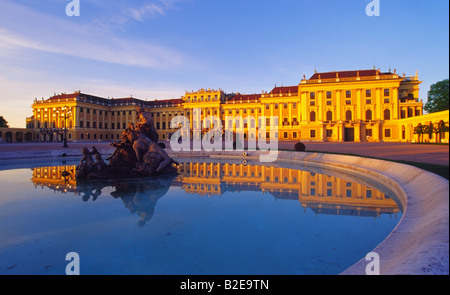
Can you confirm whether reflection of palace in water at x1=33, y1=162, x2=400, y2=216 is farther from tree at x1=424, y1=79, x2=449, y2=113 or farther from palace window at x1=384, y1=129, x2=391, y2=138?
tree at x1=424, y1=79, x2=449, y2=113

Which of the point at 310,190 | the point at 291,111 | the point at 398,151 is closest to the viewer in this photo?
Result: the point at 310,190

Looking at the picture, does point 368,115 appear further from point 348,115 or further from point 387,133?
point 387,133

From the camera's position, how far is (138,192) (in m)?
8.54

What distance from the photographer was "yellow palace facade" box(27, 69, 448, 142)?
46.6 m

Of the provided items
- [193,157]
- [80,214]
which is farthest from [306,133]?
[80,214]

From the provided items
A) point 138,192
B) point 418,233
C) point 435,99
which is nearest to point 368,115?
point 435,99

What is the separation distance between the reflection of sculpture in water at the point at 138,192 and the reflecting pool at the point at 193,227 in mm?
36

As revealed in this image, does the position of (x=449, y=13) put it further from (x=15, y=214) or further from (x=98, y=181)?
(x=98, y=181)

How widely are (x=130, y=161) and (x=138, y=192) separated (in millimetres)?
4465

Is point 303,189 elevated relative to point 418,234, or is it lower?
lower

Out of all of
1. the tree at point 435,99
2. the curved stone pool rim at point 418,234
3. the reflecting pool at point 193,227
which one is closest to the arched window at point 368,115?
the tree at point 435,99

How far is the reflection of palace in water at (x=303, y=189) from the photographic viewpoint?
6.55 m

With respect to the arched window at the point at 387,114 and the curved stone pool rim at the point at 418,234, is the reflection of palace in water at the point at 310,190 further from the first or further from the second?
the arched window at the point at 387,114

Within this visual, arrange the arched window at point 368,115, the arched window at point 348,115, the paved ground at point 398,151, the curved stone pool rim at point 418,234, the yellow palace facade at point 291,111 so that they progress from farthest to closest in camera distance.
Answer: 1. the arched window at point 348,115
2. the arched window at point 368,115
3. the yellow palace facade at point 291,111
4. the paved ground at point 398,151
5. the curved stone pool rim at point 418,234
